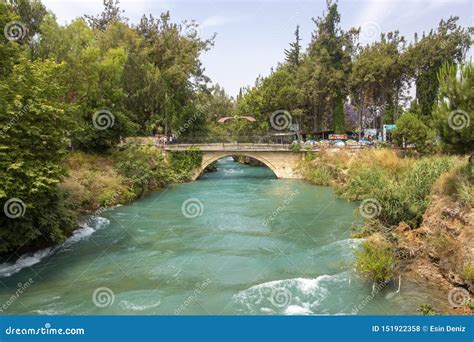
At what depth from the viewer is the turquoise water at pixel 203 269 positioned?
36.7 ft

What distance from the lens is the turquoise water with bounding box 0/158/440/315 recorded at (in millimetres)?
11195

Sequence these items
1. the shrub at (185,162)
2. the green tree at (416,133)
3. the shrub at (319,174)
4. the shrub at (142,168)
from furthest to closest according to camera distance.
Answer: the shrub at (185,162) < the shrub at (319,174) < the green tree at (416,133) < the shrub at (142,168)

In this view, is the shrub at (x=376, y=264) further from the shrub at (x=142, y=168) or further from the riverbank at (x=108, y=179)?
the shrub at (x=142, y=168)

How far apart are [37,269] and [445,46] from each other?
45.0 metres

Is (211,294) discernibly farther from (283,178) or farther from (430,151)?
(283,178)

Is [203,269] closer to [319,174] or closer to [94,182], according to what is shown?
[94,182]

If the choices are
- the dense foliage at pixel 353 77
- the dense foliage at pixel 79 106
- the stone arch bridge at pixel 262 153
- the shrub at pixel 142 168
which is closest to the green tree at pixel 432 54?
the dense foliage at pixel 353 77

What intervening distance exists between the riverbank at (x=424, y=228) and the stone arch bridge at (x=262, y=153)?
21.3 metres

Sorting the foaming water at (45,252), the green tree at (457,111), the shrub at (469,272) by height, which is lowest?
the foaming water at (45,252)

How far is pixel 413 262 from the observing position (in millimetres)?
13656

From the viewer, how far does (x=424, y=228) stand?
14680 millimetres

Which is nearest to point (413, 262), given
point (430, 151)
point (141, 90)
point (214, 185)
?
point (430, 151)

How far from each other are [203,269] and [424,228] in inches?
339

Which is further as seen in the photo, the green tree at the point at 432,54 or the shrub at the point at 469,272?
the green tree at the point at 432,54
